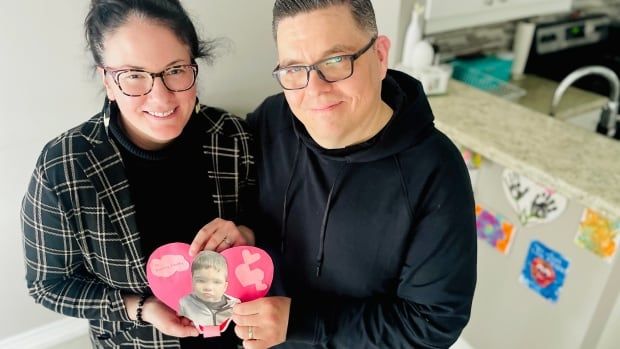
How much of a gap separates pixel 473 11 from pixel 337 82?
1671 mm

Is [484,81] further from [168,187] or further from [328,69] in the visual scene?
[168,187]

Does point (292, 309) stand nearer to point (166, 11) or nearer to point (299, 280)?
point (299, 280)

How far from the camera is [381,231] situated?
0.96 m

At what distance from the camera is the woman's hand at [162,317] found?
1026 mm

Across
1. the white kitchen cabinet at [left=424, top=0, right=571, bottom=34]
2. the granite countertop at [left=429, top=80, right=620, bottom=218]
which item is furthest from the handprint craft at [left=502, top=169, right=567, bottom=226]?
the white kitchen cabinet at [left=424, top=0, right=571, bottom=34]

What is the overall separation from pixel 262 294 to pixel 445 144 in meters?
0.48

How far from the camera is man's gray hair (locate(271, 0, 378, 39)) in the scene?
0.85 metres

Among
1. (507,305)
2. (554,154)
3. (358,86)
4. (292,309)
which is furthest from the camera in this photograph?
(507,305)

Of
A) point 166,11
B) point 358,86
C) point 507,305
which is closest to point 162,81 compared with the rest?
point 166,11

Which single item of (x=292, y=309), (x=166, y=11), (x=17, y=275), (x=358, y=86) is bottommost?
(x=17, y=275)

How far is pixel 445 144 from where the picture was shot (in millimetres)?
948

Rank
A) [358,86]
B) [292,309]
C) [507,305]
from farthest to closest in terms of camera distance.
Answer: [507,305] < [292,309] < [358,86]

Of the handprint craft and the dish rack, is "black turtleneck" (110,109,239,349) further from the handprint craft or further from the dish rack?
the dish rack

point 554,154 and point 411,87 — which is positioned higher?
point 411,87
